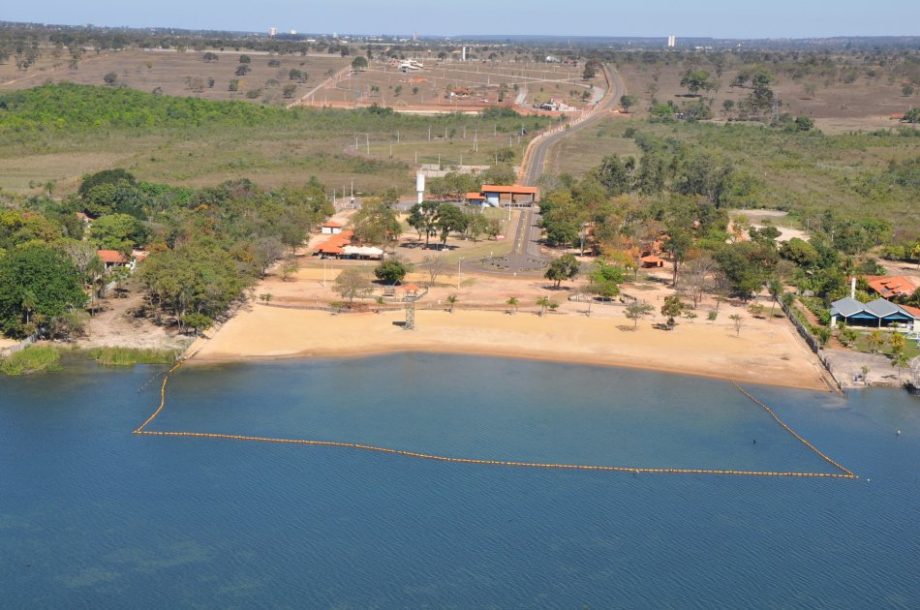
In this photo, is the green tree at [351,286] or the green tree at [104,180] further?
the green tree at [104,180]

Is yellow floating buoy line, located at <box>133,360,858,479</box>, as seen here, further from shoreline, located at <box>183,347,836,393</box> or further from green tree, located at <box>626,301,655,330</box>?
green tree, located at <box>626,301,655,330</box>

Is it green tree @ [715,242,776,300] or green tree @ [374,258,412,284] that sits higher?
green tree @ [715,242,776,300]

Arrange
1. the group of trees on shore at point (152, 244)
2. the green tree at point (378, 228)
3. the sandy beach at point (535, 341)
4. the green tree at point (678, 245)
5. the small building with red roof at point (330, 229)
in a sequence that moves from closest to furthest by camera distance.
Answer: the sandy beach at point (535, 341)
the group of trees on shore at point (152, 244)
the green tree at point (678, 245)
the green tree at point (378, 228)
the small building with red roof at point (330, 229)

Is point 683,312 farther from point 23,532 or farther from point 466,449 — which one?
point 23,532

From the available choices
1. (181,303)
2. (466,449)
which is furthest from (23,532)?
(181,303)

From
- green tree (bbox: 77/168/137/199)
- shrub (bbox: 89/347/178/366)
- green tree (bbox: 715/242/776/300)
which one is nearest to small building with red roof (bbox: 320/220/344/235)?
green tree (bbox: 77/168/137/199)

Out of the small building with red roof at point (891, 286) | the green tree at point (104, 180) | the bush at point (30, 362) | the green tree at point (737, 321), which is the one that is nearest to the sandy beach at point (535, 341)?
the green tree at point (737, 321)

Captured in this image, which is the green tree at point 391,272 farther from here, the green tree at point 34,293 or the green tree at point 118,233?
the green tree at point 34,293
